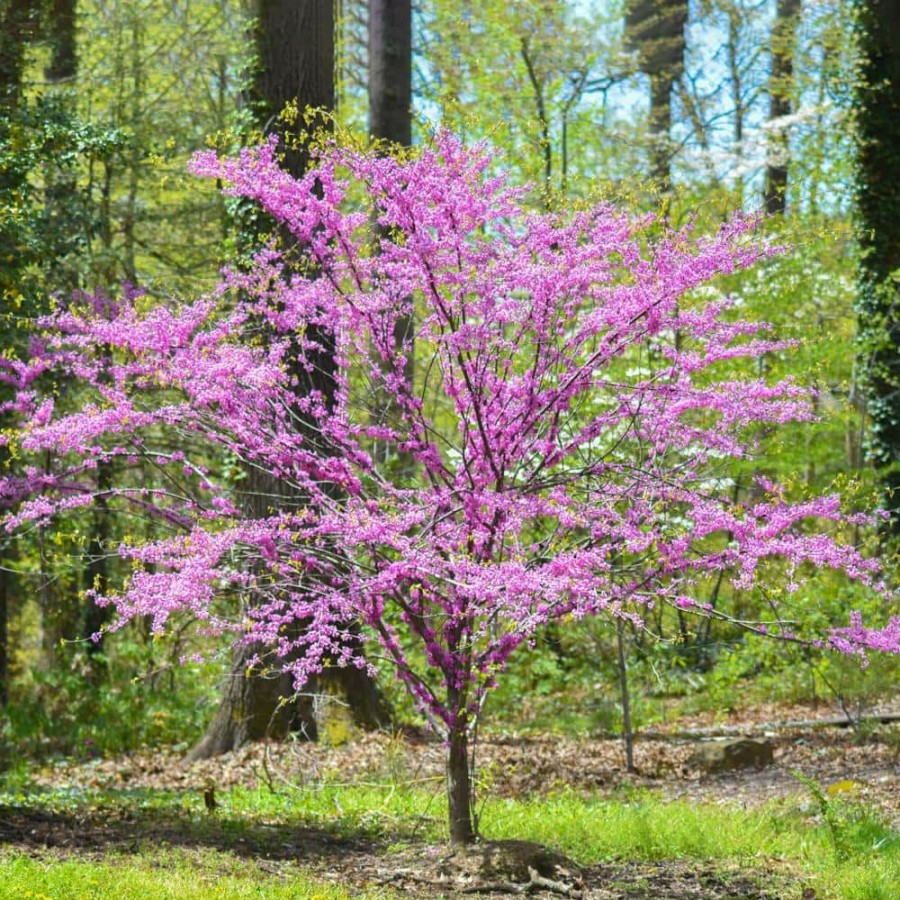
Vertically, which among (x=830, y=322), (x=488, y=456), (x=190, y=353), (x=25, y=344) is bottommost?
(x=488, y=456)

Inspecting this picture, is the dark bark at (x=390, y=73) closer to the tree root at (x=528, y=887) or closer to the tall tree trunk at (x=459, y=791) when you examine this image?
the tall tree trunk at (x=459, y=791)

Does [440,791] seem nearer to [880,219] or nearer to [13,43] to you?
[13,43]

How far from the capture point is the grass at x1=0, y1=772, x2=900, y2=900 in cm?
511

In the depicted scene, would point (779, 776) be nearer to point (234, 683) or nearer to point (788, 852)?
point (788, 852)

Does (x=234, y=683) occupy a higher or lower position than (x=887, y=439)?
lower

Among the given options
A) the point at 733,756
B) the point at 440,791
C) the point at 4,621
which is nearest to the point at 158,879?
the point at 440,791

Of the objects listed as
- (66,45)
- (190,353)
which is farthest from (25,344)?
(66,45)

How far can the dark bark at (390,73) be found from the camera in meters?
11.9

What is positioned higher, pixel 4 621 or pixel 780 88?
pixel 780 88

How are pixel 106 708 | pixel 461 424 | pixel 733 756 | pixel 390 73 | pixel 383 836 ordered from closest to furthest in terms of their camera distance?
pixel 461 424 < pixel 383 836 < pixel 733 756 < pixel 106 708 < pixel 390 73

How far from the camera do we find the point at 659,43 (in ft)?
65.1

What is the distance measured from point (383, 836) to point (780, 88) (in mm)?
15197

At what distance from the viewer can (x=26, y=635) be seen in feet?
59.2

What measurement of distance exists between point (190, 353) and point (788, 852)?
4.05 m
